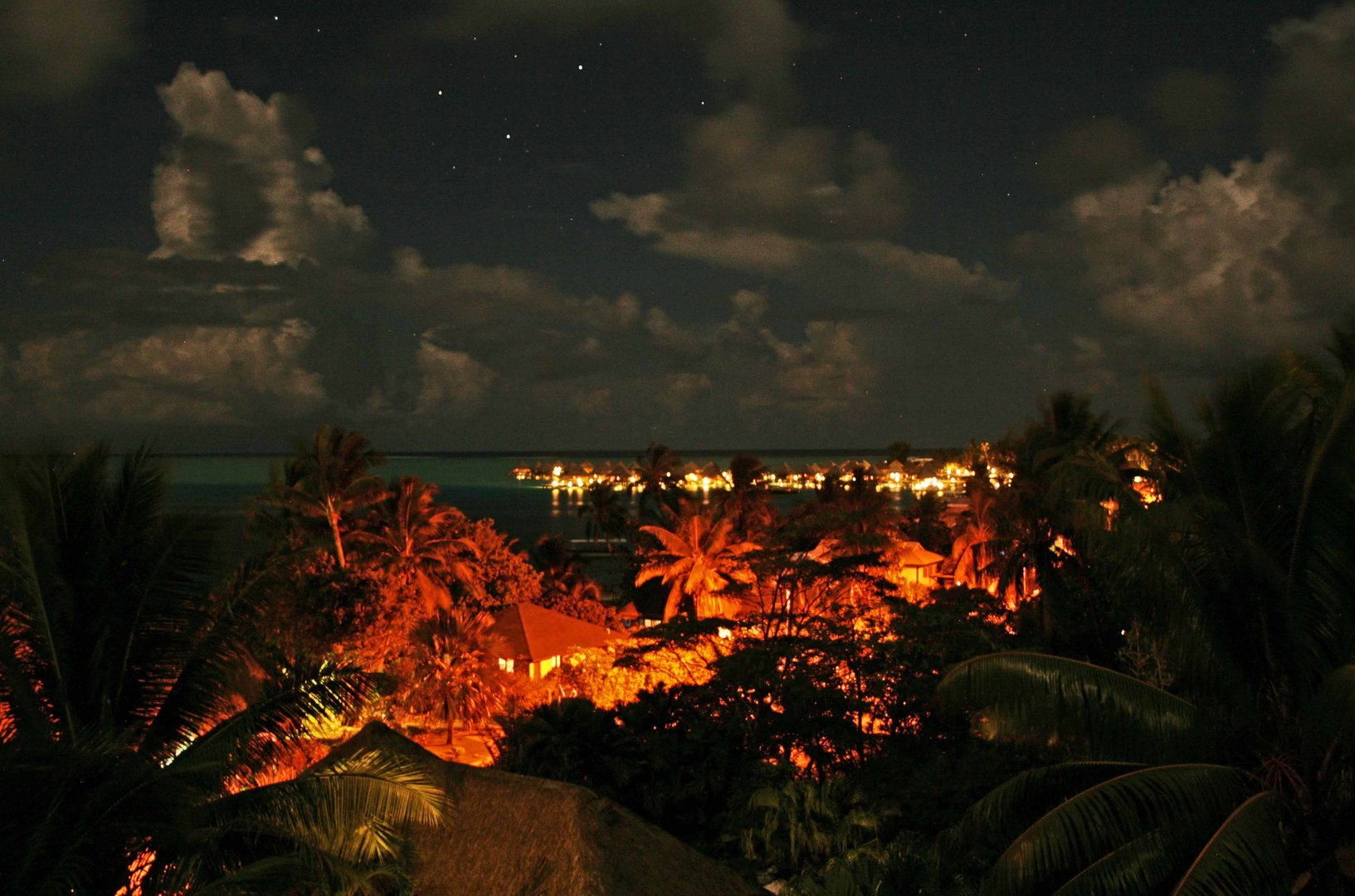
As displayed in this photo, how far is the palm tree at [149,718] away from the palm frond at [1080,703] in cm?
493

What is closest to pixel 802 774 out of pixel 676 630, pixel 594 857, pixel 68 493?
pixel 676 630

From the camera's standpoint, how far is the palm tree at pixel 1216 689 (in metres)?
7.82

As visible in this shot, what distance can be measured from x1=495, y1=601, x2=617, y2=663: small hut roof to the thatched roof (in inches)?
731

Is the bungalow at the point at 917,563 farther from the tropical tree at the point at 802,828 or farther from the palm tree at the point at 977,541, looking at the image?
the tropical tree at the point at 802,828

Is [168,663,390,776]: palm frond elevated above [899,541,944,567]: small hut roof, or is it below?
above

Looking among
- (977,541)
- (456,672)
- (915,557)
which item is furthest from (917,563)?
(456,672)

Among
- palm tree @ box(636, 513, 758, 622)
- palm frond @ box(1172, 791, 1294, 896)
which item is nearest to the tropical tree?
palm frond @ box(1172, 791, 1294, 896)

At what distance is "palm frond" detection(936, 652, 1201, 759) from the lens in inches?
334

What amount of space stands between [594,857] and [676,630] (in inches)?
366

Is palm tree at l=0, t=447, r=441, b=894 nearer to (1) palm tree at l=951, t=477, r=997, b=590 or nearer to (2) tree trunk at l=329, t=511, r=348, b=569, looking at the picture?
(2) tree trunk at l=329, t=511, r=348, b=569

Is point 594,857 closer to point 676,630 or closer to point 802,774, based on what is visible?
point 802,774

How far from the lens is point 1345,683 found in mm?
6953

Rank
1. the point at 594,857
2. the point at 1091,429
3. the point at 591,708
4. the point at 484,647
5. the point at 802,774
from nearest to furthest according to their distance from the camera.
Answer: the point at 594,857
the point at 591,708
the point at 802,774
the point at 484,647
the point at 1091,429

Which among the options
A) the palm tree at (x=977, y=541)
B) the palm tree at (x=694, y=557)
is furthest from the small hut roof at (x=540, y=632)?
the palm tree at (x=977, y=541)
